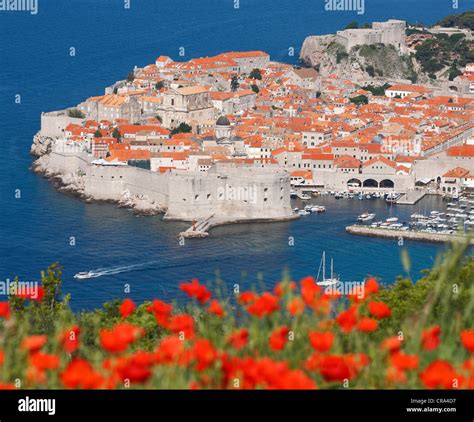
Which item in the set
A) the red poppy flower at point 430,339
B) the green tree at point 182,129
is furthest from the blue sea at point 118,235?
the green tree at point 182,129

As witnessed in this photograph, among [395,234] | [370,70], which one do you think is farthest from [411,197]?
[370,70]

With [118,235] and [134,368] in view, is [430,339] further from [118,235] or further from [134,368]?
[118,235]

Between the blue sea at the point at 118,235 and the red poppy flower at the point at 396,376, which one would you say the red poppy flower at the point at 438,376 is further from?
the blue sea at the point at 118,235

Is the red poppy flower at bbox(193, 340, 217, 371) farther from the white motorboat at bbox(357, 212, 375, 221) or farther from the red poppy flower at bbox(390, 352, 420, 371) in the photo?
the white motorboat at bbox(357, 212, 375, 221)
